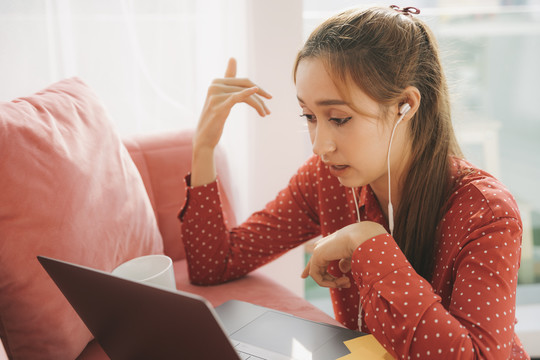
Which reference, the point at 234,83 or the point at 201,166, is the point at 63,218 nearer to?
the point at 201,166

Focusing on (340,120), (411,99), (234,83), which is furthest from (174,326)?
(234,83)

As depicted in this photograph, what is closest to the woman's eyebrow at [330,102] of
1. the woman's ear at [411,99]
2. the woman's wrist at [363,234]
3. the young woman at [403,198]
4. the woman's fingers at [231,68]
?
the young woman at [403,198]

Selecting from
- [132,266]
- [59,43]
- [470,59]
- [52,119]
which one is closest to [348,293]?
[132,266]

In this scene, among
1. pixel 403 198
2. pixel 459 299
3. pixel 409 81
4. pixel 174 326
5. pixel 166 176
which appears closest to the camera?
pixel 174 326

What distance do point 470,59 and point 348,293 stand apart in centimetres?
125

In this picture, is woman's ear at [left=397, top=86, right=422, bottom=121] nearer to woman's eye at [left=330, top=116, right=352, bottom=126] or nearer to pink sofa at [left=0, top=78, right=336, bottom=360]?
woman's eye at [left=330, top=116, right=352, bottom=126]

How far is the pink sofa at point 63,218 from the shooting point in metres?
0.75

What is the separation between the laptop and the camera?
1.58 ft

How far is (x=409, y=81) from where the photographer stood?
0.84 m

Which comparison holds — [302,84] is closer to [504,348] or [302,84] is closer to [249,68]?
[504,348]

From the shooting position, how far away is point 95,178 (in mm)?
907

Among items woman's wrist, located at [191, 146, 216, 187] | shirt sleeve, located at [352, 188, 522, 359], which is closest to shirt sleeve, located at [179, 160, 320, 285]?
woman's wrist, located at [191, 146, 216, 187]

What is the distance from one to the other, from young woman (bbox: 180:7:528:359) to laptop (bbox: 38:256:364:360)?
0.37ft

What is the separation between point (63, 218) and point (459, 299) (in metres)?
0.69
